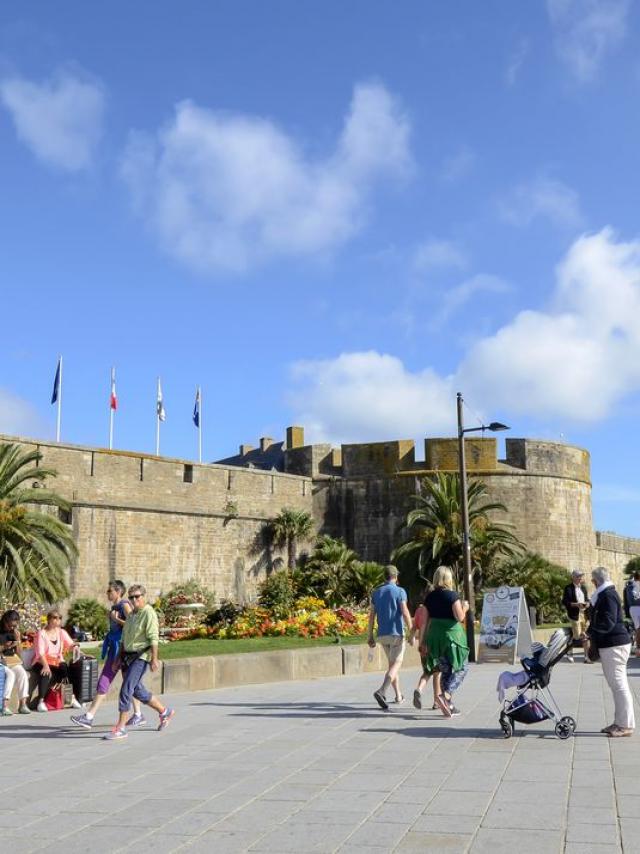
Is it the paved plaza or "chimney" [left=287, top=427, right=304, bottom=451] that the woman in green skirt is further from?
"chimney" [left=287, top=427, right=304, bottom=451]

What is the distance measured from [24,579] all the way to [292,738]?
15.4 metres

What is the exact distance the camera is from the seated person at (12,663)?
10.2 m

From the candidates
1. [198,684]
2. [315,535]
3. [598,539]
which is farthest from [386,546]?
[198,684]

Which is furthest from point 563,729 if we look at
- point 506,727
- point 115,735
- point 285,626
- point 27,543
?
point 27,543

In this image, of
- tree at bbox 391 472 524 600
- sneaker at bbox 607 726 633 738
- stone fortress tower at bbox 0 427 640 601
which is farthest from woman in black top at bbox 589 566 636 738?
stone fortress tower at bbox 0 427 640 601

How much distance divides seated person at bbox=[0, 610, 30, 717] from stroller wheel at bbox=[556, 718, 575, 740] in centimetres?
579

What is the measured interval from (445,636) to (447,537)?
69.3 ft

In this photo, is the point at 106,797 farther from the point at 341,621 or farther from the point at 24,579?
the point at 24,579

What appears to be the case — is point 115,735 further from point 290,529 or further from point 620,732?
point 290,529

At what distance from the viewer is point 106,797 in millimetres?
6008

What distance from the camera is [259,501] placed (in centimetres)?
3438

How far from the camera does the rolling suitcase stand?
415 inches

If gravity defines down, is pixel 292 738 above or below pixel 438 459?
below

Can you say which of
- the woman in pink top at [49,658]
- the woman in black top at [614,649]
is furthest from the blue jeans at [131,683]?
the woman in black top at [614,649]
